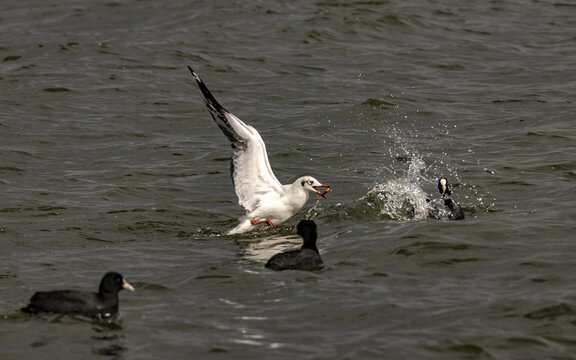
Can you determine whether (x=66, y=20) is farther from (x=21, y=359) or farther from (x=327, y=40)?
(x=21, y=359)

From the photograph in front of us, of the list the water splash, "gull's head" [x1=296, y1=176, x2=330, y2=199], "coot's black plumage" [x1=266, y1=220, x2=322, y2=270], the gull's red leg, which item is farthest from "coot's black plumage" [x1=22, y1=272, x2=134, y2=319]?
the water splash

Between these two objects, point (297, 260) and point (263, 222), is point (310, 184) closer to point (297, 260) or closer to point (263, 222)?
point (263, 222)

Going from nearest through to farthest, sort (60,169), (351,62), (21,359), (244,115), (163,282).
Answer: (21,359) → (163,282) → (60,169) → (244,115) → (351,62)

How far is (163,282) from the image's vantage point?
415 inches

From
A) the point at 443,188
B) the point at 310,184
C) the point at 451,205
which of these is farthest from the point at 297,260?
the point at 443,188

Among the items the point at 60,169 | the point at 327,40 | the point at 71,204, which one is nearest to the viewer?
the point at 71,204

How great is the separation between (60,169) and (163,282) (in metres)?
6.21

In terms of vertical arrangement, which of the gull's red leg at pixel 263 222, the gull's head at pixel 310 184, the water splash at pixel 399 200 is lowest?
the gull's red leg at pixel 263 222

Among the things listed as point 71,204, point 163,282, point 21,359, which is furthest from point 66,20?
point 21,359

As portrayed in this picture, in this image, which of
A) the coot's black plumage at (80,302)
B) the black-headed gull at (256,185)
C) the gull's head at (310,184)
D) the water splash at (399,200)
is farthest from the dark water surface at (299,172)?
the gull's head at (310,184)

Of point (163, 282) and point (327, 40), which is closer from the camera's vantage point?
point (163, 282)

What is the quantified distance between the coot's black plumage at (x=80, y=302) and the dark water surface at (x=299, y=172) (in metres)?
0.15

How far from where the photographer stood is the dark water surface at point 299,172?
8938 millimetres

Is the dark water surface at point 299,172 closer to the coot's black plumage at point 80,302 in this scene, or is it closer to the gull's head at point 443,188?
the coot's black plumage at point 80,302
